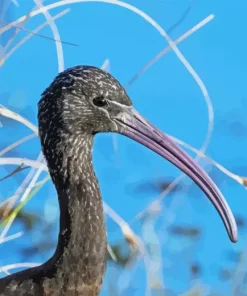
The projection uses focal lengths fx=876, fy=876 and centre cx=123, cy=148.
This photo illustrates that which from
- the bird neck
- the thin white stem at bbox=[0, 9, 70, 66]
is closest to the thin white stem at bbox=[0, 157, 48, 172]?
the thin white stem at bbox=[0, 9, 70, 66]

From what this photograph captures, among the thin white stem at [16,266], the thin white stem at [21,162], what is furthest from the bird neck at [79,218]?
the thin white stem at [16,266]

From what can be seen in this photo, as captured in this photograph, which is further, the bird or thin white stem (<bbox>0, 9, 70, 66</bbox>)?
thin white stem (<bbox>0, 9, 70, 66</bbox>)

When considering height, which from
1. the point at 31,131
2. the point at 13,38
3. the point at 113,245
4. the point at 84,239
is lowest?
the point at 84,239

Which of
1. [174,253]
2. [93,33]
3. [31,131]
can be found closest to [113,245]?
[174,253]

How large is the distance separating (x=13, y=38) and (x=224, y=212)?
94 centimetres

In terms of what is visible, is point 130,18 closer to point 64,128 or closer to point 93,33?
point 93,33

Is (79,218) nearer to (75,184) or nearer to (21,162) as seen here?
(75,184)

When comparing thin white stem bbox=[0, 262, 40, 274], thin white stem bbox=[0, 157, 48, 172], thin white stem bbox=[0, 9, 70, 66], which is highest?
thin white stem bbox=[0, 9, 70, 66]

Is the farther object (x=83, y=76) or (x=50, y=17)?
(x=50, y=17)

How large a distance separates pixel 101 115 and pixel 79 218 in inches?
8.2

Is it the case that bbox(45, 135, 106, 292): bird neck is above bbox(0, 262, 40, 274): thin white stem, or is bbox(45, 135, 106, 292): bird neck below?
below

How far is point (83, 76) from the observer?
1739 millimetres

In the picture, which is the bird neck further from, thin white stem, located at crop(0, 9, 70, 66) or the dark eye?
thin white stem, located at crop(0, 9, 70, 66)

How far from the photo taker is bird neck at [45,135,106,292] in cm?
173
